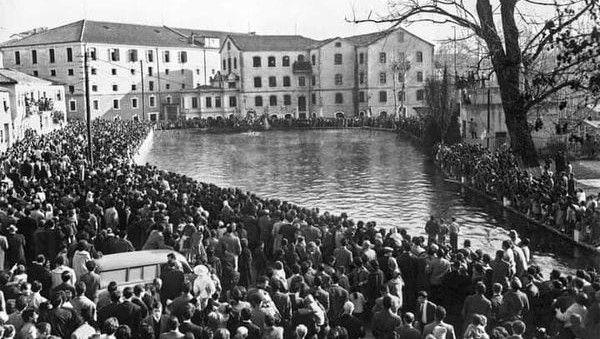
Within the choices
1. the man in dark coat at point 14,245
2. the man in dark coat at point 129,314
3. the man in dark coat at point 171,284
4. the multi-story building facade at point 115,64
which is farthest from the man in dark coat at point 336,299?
the multi-story building facade at point 115,64

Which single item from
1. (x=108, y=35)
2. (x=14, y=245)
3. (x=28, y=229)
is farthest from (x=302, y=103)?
(x=14, y=245)

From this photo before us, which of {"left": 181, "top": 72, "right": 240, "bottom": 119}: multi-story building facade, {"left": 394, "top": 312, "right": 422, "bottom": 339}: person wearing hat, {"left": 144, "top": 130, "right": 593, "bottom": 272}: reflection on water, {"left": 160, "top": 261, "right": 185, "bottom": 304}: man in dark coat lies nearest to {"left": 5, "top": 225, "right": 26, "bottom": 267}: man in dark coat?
{"left": 160, "top": 261, "right": 185, "bottom": 304}: man in dark coat

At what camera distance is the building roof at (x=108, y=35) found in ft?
267

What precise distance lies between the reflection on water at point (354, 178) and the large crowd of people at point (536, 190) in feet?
2.12

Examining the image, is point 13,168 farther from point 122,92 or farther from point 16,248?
point 122,92

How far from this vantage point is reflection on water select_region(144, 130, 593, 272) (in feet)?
77.2

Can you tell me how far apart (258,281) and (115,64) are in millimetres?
77449

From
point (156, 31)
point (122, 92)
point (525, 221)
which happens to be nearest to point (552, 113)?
point (525, 221)

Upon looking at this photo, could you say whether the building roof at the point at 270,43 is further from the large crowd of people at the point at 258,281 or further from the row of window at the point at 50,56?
the large crowd of people at the point at 258,281

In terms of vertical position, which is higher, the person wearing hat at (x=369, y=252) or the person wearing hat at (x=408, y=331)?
the person wearing hat at (x=369, y=252)

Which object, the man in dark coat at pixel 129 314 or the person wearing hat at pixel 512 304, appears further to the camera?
the person wearing hat at pixel 512 304

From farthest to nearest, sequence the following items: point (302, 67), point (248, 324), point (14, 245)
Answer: point (302, 67), point (14, 245), point (248, 324)

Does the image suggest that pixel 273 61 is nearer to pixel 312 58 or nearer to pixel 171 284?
pixel 312 58

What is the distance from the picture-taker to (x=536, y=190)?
2352 centimetres
